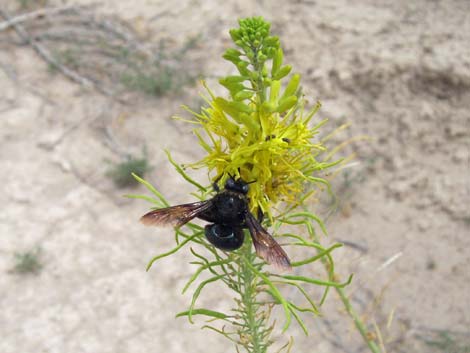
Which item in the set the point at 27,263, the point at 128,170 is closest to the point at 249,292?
the point at 27,263

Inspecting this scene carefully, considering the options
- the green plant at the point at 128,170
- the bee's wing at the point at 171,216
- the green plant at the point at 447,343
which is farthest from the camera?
the green plant at the point at 128,170

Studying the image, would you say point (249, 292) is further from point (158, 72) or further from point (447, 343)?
point (158, 72)

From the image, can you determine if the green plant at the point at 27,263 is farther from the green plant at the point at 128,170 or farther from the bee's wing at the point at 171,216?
the bee's wing at the point at 171,216

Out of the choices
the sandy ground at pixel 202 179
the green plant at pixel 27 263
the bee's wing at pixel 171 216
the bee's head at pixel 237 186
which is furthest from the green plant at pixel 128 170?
the bee's head at pixel 237 186

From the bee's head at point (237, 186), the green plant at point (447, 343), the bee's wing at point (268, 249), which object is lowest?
the bee's wing at point (268, 249)

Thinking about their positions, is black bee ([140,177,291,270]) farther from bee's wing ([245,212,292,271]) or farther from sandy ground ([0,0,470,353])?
sandy ground ([0,0,470,353])

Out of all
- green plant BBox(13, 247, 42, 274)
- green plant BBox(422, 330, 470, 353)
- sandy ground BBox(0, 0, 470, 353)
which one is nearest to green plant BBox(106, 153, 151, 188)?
sandy ground BBox(0, 0, 470, 353)

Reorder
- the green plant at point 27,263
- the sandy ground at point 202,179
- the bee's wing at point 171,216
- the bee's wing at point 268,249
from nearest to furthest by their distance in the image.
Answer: the bee's wing at point 268,249 < the bee's wing at point 171,216 < the sandy ground at point 202,179 < the green plant at point 27,263

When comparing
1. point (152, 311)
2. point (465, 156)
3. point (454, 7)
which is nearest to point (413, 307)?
point (465, 156)
